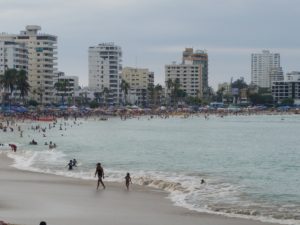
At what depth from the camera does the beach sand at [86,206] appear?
22594 mm

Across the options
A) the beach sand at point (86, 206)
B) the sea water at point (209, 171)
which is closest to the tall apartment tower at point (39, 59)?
the sea water at point (209, 171)

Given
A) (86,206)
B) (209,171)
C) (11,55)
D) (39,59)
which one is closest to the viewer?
(86,206)

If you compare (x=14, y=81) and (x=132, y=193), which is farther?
(x=14, y=81)

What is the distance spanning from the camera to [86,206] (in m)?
26.0

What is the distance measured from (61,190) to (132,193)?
137 inches

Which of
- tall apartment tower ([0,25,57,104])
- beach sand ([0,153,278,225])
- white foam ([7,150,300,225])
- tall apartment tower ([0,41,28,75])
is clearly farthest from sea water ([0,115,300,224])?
tall apartment tower ([0,25,57,104])

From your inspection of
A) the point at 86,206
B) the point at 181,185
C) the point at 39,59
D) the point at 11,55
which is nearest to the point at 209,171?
the point at 181,185

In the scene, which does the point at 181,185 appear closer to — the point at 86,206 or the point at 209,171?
the point at 86,206

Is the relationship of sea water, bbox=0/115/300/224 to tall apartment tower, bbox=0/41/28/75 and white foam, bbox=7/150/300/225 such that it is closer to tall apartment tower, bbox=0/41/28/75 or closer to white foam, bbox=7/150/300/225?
white foam, bbox=7/150/300/225

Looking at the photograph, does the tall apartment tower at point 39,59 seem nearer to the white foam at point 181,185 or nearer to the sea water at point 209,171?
the sea water at point 209,171

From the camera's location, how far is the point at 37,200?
2744cm

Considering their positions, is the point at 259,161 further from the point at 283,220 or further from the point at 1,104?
the point at 1,104

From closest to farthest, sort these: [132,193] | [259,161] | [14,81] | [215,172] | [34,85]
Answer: [132,193] < [215,172] < [259,161] < [14,81] < [34,85]

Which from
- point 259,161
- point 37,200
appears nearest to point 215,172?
point 259,161
